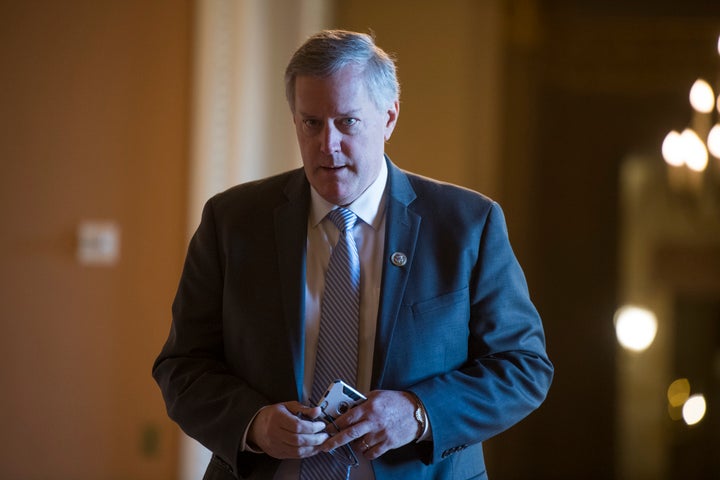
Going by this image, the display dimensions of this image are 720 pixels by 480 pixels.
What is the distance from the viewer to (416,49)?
14.1 feet

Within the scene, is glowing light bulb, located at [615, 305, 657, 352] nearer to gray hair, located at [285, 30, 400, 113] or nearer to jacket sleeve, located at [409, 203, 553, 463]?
jacket sleeve, located at [409, 203, 553, 463]

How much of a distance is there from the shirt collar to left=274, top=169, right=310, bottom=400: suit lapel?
22 millimetres

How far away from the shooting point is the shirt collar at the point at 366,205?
5.77 feet

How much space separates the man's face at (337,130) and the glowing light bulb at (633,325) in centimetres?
283

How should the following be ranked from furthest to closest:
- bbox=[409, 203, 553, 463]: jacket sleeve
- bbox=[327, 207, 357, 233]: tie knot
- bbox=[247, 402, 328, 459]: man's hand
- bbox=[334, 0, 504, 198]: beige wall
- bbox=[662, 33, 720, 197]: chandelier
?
bbox=[334, 0, 504, 198]: beige wall, bbox=[662, 33, 720, 197]: chandelier, bbox=[327, 207, 357, 233]: tie knot, bbox=[409, 203, 553, 463]: jacket sleeve, bbox=[247, 402, 328, 459]: man's hand

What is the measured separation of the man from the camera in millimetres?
1615

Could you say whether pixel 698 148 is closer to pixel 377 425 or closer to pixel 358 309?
pixel 358 309

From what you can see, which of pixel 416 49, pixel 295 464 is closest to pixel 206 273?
pixel 295 464

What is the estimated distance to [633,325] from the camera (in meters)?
4.21

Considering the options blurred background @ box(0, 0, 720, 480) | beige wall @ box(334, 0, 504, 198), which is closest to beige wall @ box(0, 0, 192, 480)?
blurred background @ box(0, 0, 720, 480)

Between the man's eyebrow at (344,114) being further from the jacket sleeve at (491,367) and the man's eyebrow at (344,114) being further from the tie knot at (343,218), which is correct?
the jacket sleeve at (491,367)


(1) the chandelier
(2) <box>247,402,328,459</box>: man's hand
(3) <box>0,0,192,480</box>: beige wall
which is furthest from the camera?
(1) the chandelier

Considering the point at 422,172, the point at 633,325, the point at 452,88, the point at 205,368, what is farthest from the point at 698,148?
the point at 205,368

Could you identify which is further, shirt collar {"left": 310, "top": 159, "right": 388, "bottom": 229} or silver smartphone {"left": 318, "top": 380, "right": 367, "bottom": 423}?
shirt collar {"left": 310, "top": 159, "right": 388, "bottom": 229}
